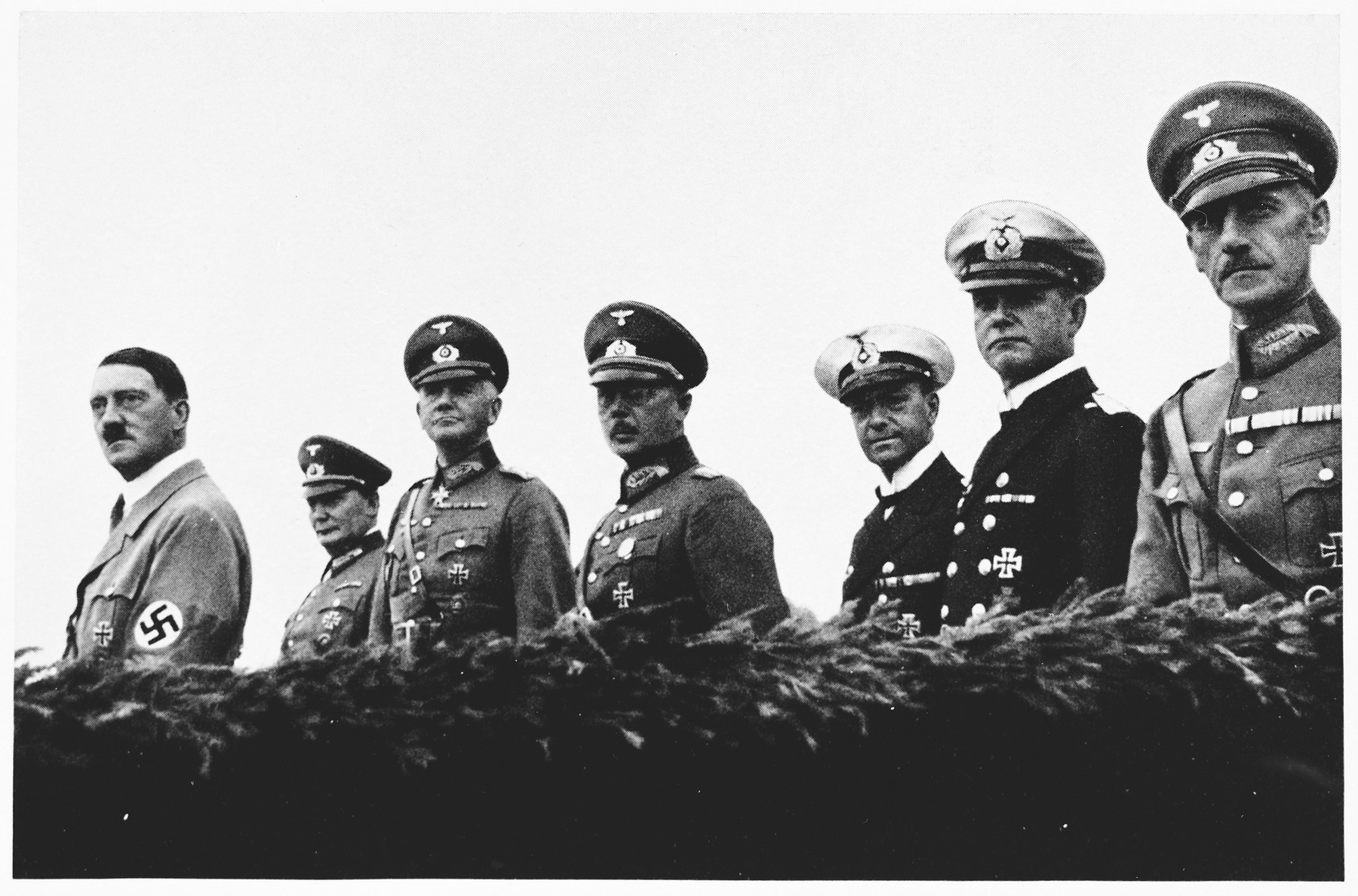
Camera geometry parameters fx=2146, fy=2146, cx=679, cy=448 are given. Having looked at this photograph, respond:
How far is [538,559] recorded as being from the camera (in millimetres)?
7422

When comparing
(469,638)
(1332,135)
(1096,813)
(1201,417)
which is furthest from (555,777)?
(1332,135)

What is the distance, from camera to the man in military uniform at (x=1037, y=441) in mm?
6914

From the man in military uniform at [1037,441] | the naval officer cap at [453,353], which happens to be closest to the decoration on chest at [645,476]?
the naval officer cap at [453,353]

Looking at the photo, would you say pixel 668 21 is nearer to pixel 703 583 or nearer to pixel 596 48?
pixel 596 48

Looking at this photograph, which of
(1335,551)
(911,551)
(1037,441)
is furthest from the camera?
(911,551)

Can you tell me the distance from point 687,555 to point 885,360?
3.14 ft

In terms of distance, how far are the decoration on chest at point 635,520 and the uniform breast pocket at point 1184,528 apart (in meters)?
1.67

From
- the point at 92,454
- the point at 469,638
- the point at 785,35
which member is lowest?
the point at 469,638

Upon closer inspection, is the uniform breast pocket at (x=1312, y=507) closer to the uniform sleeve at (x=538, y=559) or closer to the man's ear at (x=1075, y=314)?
the man's ear at (x=1075, y=314)

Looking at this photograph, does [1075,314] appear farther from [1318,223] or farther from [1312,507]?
[1312,507]

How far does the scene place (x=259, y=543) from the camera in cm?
766

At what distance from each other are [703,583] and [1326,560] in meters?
2.02

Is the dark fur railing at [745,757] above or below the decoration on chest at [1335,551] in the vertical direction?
below

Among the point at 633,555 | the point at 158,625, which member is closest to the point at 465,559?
the point at 633,555
